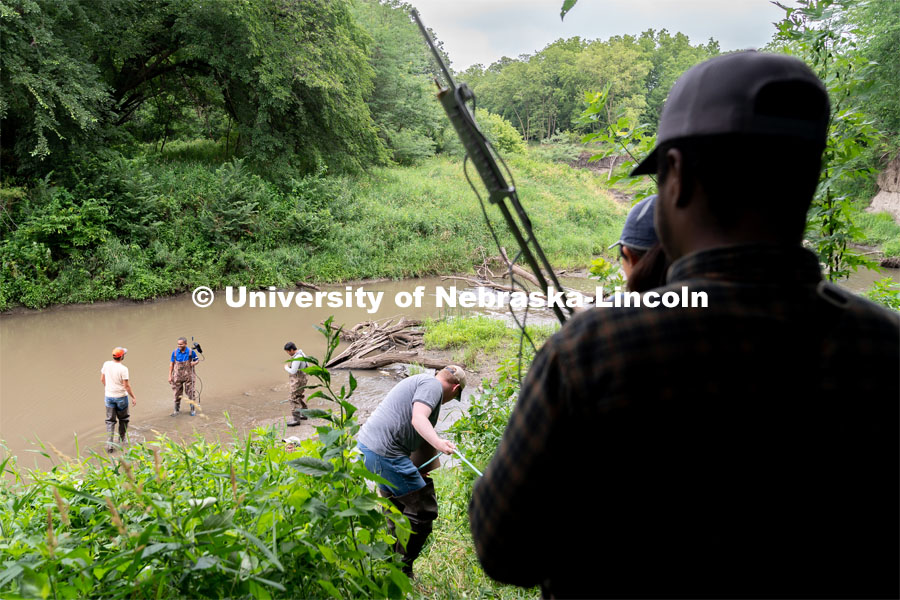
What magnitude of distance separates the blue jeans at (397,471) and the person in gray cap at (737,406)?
10.1ft

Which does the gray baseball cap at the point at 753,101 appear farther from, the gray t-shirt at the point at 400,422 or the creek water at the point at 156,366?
the creek water at the point at 156,366

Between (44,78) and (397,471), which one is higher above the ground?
(44,78)

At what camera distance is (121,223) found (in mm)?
16859

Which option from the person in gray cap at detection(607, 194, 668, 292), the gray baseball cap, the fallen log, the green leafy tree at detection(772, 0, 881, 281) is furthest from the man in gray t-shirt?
the fallen log

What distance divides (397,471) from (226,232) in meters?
16.7

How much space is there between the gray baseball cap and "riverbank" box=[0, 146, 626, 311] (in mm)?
17271

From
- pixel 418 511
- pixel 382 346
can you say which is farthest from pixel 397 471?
pixel 382 346

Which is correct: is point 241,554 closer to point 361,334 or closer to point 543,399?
point 543,399

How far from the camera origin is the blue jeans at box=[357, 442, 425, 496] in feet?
12.5

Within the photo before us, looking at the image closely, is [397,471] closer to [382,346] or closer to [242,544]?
[242,544]

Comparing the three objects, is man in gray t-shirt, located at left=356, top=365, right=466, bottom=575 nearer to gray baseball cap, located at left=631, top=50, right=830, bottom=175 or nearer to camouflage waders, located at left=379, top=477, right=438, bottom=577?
camouflage waders, located at left=379, top=477, right=438, bottom=577

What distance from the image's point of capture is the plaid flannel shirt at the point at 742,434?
766mm

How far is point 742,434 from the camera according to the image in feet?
2.51

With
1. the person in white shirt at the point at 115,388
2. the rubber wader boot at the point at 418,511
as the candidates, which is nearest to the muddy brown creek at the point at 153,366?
the person in white shirt at the point at 115,388
